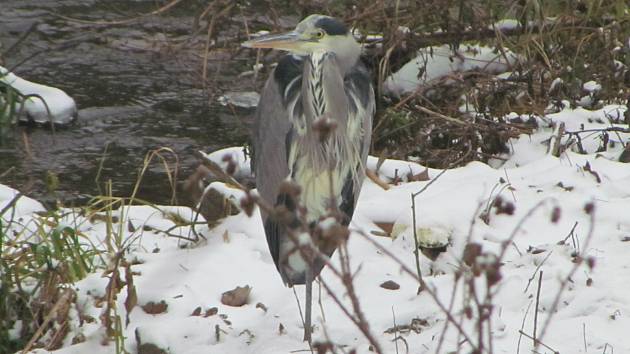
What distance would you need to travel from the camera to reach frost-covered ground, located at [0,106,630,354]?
3.76 meters

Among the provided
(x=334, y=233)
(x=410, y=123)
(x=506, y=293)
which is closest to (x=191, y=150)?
(x=410, y=123)

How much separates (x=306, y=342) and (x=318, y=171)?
629mm

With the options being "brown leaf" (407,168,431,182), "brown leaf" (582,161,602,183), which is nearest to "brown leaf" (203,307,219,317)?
"brown leaf" (407,168,431,182)

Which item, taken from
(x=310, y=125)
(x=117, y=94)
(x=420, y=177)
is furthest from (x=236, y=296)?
(x=117, y=94)

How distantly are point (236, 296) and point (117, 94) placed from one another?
3.69 m

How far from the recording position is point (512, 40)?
24.0 ft

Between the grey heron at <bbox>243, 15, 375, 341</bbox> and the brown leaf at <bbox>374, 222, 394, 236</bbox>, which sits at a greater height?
the grey heron at <bbox>243, 15, 375, 341</bbox>

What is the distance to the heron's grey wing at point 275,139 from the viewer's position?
4039mm

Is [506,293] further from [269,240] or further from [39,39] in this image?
[39,39]

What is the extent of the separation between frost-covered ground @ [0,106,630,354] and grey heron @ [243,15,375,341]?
8.3 inches

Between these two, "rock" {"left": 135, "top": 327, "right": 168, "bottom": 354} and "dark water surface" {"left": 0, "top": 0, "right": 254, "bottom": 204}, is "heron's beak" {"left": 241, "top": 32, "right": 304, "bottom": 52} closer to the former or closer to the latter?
"rock" {"left": 135, "top": 327, "right": 168, "bottom": 354}

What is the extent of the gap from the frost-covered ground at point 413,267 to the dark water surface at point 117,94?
1.07 m

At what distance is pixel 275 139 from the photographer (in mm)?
4078

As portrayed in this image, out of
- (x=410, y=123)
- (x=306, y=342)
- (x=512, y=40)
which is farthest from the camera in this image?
(x=512, y=40)
